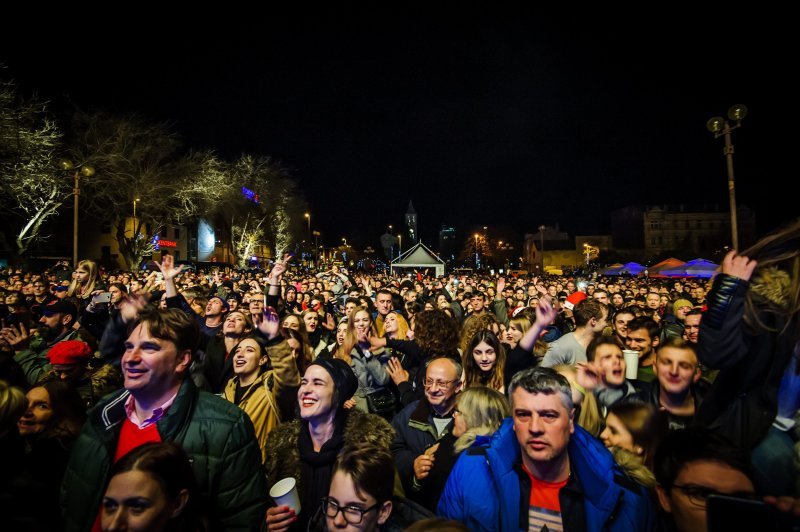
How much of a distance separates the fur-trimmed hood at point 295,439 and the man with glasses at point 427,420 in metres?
0.23

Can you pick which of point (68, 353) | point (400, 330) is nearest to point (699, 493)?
point (400, 330)

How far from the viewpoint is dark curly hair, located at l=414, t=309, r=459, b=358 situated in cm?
479

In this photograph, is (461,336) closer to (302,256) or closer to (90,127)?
(90,127)

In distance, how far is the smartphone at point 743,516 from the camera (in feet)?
3.25

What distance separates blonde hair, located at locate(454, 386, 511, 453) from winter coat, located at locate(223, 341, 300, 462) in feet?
5.15

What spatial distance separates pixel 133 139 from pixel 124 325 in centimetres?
3301

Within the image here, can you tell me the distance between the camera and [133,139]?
95.9ft

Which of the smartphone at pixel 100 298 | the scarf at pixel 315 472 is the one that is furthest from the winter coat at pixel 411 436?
the smartphone at pixel 100 298

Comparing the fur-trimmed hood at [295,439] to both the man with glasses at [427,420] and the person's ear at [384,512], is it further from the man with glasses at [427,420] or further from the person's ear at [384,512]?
the person's ear at [384,512]

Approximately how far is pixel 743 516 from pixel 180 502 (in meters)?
2.20

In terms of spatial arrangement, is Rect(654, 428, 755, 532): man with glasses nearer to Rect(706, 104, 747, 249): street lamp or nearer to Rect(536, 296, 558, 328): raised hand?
Rect(536, 296, 558, 328): raised hand

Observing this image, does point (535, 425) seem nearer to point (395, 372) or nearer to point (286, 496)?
point (286, 496)

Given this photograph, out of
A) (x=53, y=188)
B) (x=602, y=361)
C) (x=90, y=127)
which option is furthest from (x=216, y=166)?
(x=602, y=361)

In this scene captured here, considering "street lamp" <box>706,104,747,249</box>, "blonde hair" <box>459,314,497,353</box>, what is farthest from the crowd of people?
"street lamp" <box>706,104,747,249</box>
